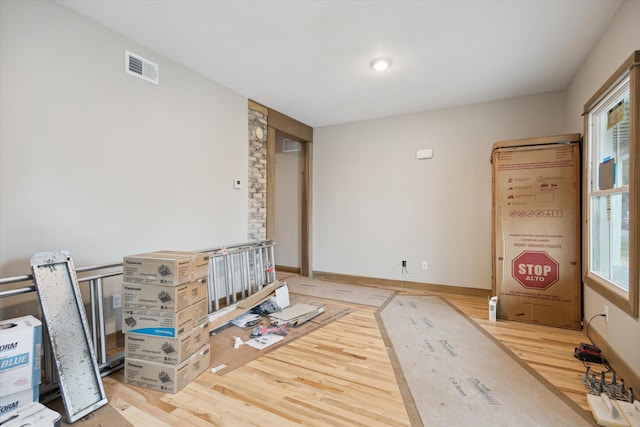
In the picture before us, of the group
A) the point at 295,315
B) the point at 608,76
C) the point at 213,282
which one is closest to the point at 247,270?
the point at 213,282

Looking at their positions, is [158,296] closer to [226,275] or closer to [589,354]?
[226,275]

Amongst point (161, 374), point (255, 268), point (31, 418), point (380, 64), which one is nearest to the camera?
point (31, 418)

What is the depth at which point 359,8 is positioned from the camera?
2182 millimetres

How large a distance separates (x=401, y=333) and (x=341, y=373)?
98 cm

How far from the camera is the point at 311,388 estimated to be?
6.30ft

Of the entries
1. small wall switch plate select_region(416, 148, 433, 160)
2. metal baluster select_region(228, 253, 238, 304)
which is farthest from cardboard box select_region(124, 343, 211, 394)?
small wall switch plate select_region(416, 148, 433, 160)

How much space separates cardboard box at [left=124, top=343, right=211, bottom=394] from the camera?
1.86m

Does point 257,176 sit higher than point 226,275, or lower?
higher

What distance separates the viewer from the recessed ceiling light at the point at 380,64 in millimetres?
2928

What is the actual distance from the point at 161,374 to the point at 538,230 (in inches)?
146

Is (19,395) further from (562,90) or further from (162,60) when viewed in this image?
(562,90)

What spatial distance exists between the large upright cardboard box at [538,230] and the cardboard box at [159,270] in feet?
10.6

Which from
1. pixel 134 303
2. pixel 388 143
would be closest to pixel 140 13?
pixel 134 303

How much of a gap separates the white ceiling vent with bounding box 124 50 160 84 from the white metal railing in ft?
5.73
